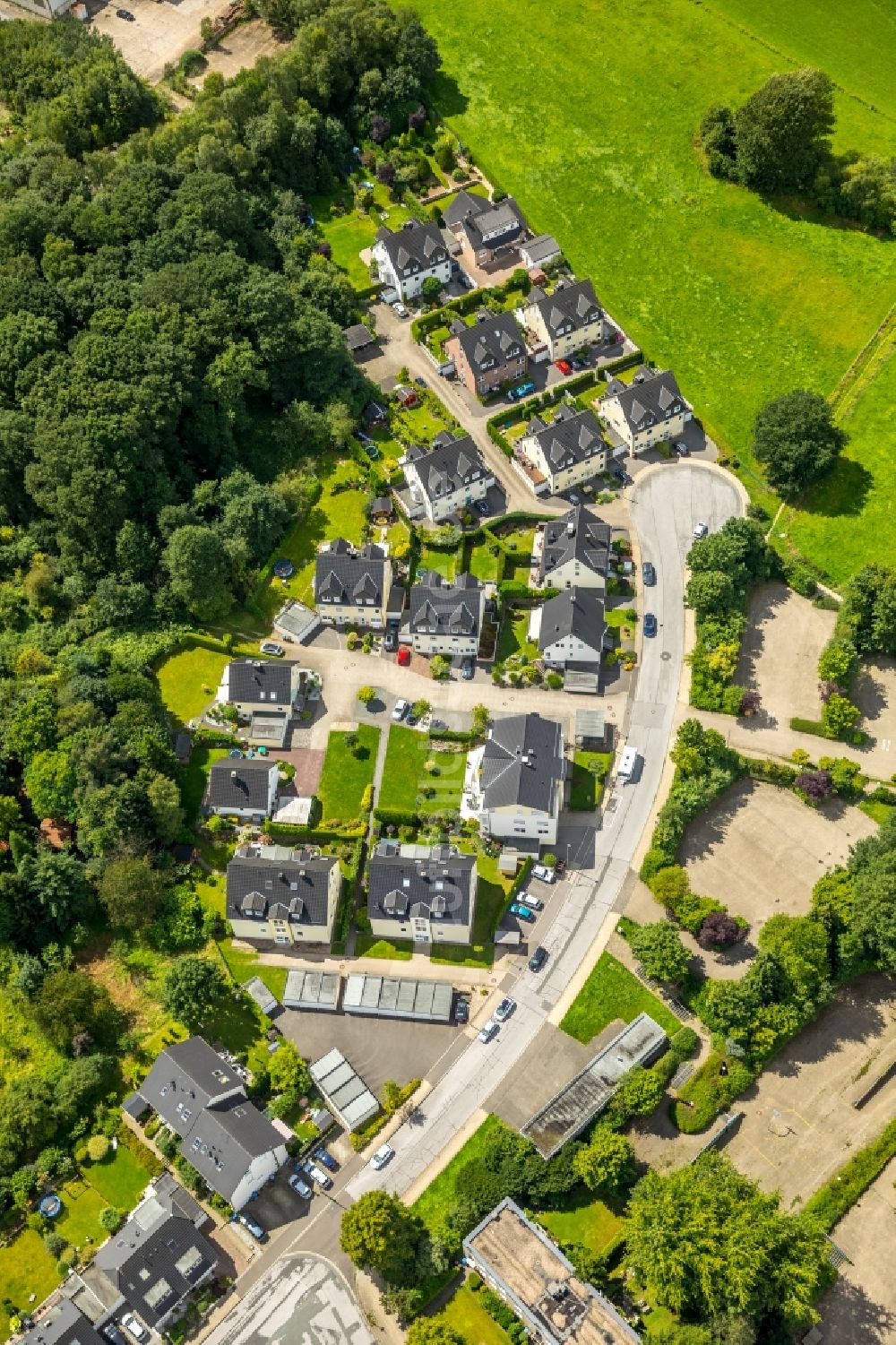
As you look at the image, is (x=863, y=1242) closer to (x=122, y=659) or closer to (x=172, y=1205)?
(x=172, y=1205)

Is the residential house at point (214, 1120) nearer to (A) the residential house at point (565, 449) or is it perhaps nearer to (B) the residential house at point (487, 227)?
(A) the residential house at point (565, 449)

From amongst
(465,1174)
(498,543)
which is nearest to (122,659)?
(498,543)

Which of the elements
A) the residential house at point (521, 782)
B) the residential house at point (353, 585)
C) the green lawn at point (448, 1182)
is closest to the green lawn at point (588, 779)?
the residential house at point (521, 782)

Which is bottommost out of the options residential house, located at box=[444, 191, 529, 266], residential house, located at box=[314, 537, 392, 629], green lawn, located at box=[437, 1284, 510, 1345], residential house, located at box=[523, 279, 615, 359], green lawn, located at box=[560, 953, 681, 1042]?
green lawn, located at box=[437, 1284, 510, 1345]

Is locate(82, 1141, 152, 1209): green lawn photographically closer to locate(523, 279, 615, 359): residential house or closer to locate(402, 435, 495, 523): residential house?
locate(402, 435, 495, 523): residential house

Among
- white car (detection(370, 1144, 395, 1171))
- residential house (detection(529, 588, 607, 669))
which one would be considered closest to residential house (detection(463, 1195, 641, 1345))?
white car (detection(370, 1144, 395, 1171))

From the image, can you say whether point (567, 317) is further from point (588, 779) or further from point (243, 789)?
point (243, 789)
